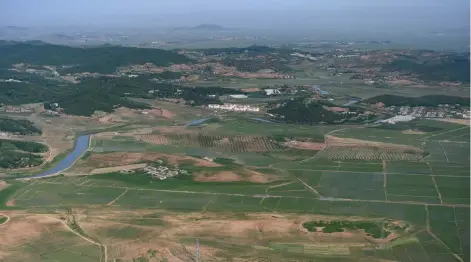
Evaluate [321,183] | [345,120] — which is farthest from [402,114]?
[321,183]

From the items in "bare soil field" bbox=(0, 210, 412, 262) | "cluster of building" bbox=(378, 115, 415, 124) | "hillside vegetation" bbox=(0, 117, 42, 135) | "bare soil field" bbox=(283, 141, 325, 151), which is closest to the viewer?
"bare soil field" bbox=(0, 210, 412, 262)

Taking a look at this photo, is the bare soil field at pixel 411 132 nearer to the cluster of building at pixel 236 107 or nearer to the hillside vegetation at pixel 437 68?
the cluster of building at pixel 236 107

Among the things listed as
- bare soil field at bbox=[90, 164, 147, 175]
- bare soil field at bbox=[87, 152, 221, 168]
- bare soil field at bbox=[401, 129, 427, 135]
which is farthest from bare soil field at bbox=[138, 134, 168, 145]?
bare soil field at bbox=[401, 129, 427, 135]

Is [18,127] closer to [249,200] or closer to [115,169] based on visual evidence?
[115,169]

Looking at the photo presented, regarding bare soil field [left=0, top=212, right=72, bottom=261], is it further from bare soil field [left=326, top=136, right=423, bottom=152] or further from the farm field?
bare soil field [left=326, top=136, right=423, bottom=152]

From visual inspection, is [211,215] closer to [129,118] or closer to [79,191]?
[79,191]
